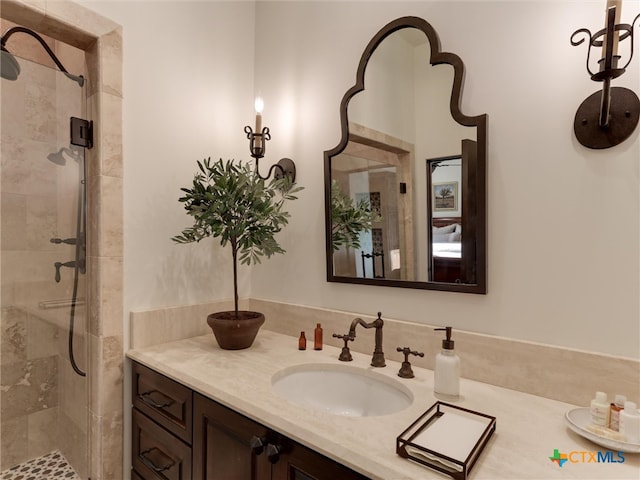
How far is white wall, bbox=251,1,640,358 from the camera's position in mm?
937

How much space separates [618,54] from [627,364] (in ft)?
2.60

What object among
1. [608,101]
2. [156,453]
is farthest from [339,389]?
[608,101]

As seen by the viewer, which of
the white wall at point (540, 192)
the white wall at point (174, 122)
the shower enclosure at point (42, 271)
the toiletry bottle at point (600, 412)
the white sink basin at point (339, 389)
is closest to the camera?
the toiletry bottle at point (600, 412)

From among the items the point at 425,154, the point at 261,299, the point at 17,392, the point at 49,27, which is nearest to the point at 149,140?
the point at 49,27

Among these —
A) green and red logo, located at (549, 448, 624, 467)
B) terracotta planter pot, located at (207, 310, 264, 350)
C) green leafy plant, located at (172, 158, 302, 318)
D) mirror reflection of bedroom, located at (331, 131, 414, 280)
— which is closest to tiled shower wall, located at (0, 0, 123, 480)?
green leafy plant, located at (172, 158, 302, 318)

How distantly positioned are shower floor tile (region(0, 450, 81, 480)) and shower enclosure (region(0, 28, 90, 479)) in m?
0.03

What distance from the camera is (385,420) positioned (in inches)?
34.7

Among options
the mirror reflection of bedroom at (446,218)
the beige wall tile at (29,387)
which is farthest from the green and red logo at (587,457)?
the beige wall tile at (29,387)

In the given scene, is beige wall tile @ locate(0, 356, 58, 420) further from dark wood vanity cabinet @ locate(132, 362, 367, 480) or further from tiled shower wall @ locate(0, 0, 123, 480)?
dark wood vanity cabinet @ locate(132, 362, 367, 480)

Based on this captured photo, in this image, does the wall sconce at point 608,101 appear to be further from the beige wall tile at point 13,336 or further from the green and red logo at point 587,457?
the beige wall tile at point 13,336

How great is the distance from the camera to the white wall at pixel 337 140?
97cm

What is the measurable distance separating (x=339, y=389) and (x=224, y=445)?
1.37ft

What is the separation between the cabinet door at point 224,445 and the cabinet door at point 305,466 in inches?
2.3

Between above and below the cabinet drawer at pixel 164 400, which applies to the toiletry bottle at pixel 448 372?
above
